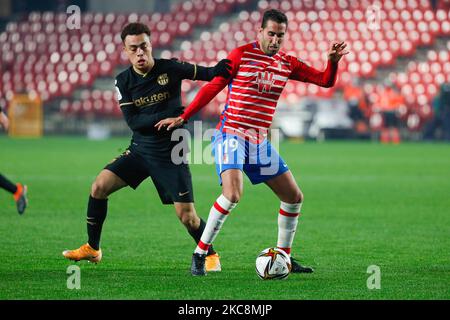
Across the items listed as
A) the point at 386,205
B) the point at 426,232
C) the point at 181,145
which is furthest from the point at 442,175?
the point at 181,145

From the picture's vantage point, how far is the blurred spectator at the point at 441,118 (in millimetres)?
28062

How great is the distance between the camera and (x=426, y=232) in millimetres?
10148

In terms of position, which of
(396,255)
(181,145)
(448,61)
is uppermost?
(448,61)

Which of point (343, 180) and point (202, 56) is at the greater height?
point (202, 56)

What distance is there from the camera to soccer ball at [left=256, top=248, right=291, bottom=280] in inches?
279

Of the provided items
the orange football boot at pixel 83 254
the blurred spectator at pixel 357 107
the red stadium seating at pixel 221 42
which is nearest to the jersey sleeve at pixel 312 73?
the orange football boot at pixel 83 254

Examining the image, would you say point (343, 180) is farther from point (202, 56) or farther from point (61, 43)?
point (61, 43)

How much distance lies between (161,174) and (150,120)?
45 cm

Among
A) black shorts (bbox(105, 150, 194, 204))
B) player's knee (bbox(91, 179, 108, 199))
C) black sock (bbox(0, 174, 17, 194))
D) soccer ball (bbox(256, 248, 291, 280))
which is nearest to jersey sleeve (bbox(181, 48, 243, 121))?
black shorts (bbox(105, 150, 194, 204))

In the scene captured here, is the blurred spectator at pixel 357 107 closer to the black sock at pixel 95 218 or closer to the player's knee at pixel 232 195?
the black sock at pixel 95 218

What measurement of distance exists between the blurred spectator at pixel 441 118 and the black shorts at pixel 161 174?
21.4 meters
